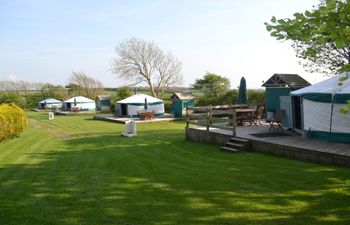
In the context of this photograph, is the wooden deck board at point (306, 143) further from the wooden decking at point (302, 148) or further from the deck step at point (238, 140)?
the deck step at point (238, 140)

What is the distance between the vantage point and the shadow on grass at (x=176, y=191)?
4590 millimetres

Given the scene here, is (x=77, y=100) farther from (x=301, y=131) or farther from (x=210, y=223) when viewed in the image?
(x=210, y=223)

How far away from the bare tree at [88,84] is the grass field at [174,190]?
38.9 m

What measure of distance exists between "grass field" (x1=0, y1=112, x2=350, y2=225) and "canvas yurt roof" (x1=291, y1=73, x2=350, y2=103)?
224 centimetres

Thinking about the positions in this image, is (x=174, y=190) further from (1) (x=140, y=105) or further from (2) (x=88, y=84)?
(2) (x=88, y=84)

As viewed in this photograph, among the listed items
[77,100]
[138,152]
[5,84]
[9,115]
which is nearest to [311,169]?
[138,152]

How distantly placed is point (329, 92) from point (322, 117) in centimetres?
81

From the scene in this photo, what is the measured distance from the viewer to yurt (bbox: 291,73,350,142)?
29.1 feet

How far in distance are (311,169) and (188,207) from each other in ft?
10.9

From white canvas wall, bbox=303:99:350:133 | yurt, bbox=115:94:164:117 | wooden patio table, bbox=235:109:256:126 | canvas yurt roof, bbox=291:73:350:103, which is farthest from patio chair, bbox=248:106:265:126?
yurt, bbox=115:94:164:117

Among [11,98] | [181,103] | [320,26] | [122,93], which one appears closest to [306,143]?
[320,26]

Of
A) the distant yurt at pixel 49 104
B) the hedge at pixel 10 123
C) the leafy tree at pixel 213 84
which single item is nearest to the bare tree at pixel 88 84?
the distant yurt at pixel 49 104

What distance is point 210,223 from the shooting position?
4.31 meters

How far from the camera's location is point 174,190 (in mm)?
5848
